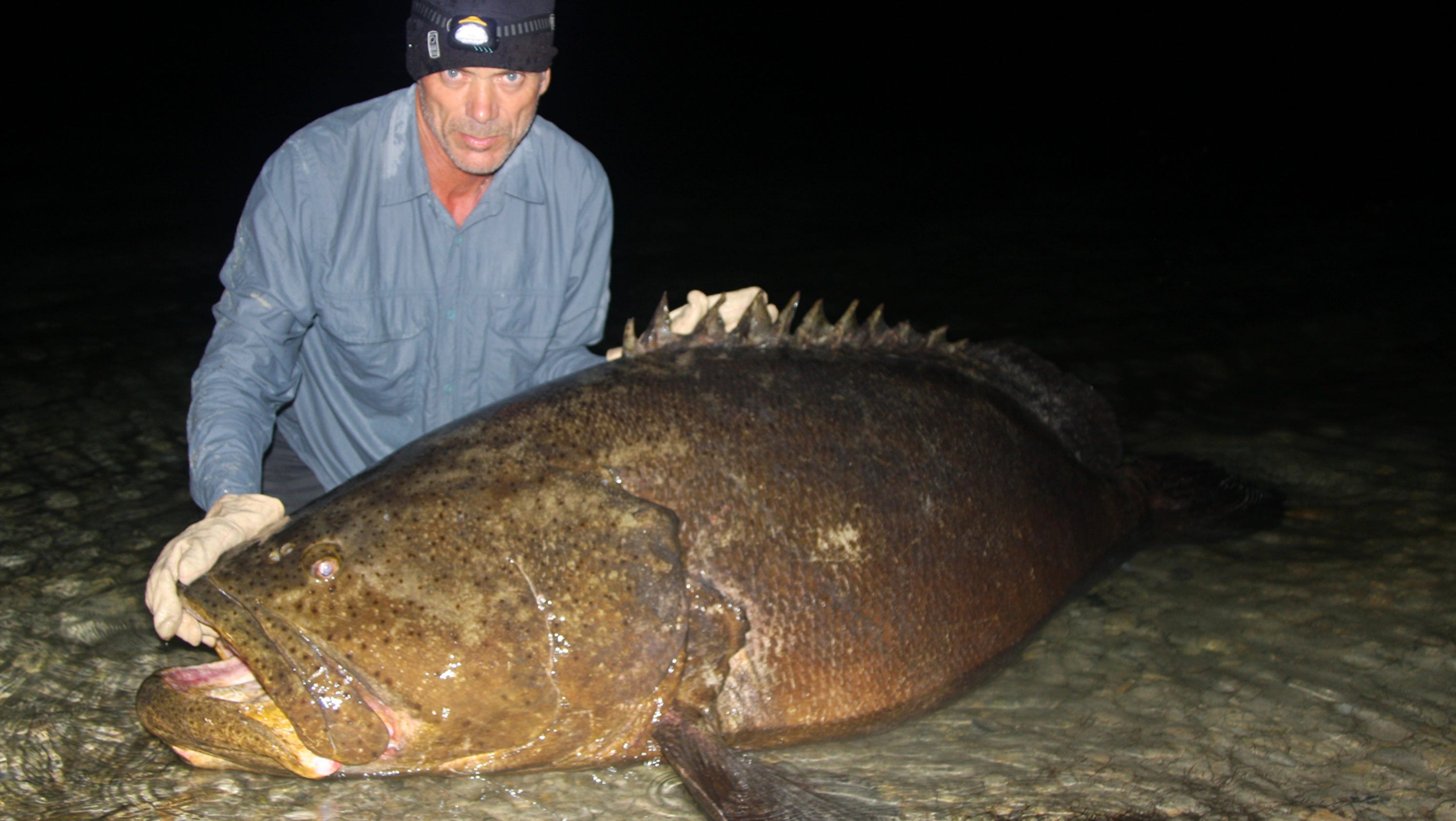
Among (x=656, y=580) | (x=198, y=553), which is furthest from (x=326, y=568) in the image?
(x=656, y=580)

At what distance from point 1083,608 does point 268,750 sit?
91.6 inches

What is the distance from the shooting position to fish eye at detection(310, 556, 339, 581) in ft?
8.07

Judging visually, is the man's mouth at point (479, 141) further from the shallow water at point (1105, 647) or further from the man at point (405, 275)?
the shallow water at point (1105, 647)

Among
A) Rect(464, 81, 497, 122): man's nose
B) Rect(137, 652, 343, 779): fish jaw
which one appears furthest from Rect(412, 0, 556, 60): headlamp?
Rect(137, 652, 343, 779): fish jaw

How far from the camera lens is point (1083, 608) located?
364 cm

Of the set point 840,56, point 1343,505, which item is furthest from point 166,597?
point 840,56

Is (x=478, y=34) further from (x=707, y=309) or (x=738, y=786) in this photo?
(x=738, y=786)

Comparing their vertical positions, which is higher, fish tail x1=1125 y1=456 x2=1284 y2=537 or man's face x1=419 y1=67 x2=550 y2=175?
man's face x1=419 y1=67 x2=550 y2=175

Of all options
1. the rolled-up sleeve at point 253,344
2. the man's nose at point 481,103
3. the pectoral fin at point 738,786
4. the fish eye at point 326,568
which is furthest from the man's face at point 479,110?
the pectoral fin at point 738,786

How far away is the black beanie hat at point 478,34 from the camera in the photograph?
9.87 ft

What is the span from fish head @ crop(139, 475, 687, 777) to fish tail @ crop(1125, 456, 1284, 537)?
82.5 inches

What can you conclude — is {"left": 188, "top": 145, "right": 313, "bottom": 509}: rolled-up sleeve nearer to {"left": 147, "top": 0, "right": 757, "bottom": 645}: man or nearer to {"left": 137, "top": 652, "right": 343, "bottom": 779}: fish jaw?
{"left": 147, "top": 0, "right": 757, "bottom": 645}: man

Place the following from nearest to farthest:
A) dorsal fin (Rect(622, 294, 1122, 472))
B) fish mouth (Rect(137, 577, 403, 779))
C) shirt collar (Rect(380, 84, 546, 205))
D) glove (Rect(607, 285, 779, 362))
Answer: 1. fish mouth (Rect(137, 577, 403, 779))
2. dorsal fin (Rect(622, 294, 1122, 472))
3. shirt collar (Rect(380, 84, 546, 205))
4. glove (Rect(607, 285, 779, 362))

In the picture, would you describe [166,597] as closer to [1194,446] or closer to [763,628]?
[763,628]
